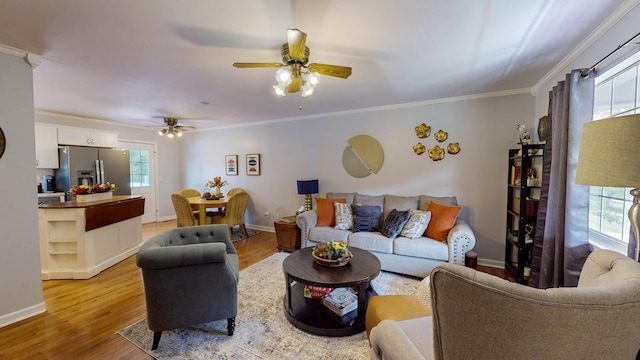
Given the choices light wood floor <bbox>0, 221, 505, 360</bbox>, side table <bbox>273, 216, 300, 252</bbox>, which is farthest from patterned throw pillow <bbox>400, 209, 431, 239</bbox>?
side table <bbox>273, 216, 300, 252</bbox>

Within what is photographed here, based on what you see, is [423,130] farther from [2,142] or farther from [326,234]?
[2,142]

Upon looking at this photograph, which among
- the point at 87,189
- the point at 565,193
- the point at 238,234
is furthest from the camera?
the point at 238,234

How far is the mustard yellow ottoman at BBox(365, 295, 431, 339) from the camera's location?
5.05 feet

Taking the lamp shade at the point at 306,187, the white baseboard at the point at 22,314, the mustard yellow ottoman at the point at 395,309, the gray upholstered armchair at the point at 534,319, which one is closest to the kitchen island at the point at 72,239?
the white baseboard at the point at 22,314

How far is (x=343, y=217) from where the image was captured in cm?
367

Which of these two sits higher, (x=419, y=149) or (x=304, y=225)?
(x=419, y=149)

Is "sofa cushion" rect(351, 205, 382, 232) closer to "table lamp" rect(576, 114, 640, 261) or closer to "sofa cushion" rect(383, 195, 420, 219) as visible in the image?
A: "sofa cushion" rect(383, 195, 420, 219)

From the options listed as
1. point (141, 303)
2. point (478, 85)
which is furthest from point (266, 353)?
point (478, 85)

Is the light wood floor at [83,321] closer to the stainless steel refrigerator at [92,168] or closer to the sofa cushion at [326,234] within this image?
the sofa cushion at [326,234]

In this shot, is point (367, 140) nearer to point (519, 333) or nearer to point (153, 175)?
point (519, 333)

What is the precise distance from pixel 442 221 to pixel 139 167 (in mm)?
6627

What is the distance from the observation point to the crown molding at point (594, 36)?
1556mm

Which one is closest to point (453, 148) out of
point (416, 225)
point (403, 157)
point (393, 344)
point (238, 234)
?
point (403, 157)

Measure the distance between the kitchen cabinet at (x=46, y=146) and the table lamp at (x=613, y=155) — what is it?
671cm
